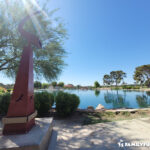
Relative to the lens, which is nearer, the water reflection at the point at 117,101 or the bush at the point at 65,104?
the bush at the point at 65,104

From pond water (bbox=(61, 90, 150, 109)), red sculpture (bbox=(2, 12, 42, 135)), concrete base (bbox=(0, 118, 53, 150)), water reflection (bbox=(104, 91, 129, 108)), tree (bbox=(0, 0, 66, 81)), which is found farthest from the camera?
water reflection (bbox=(104, 91, 129, 108))

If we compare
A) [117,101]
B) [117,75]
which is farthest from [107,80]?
[117,101]

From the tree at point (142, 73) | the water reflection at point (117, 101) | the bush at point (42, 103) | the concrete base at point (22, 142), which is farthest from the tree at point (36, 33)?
the tree at point (142, 73)

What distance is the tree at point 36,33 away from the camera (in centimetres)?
371

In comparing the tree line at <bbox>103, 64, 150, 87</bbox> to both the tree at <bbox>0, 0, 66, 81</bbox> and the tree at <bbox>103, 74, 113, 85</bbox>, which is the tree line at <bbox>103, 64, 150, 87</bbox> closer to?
the tree at <bbox>103, 74, 113, 85</bbox>

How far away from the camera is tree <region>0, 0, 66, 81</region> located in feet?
12.2

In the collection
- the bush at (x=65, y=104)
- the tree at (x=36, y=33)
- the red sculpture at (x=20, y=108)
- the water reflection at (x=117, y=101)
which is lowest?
the water reflection at (x=117, y=101)

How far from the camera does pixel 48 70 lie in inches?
191

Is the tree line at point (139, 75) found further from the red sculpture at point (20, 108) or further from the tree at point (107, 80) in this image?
the red sculpture at point (20, 108)

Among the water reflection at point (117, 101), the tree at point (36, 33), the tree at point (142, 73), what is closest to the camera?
the tree at point (36, 33)

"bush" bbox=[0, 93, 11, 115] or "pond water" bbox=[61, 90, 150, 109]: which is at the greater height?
"bush" bbox=[0, 93, 11, 115]

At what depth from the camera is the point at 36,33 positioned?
3.85 meters

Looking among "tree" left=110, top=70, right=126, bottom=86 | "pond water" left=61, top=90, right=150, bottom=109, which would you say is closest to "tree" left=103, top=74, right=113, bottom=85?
"tree" left=110, top=70, right=126, bottom=86

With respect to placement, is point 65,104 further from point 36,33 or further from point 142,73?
point 142,73
